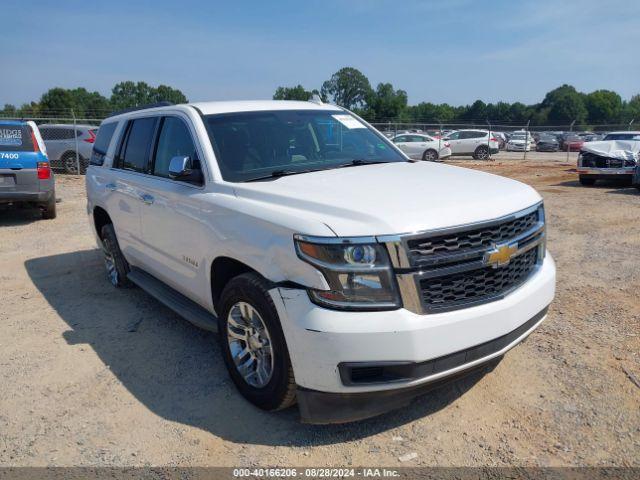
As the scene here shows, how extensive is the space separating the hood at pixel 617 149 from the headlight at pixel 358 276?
1287 centimetres

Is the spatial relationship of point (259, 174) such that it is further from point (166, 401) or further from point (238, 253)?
point (166, 401)

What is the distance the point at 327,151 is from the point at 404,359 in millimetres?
2050

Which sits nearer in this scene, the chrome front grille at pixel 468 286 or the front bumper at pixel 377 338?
the front bumper at pixel 377 338

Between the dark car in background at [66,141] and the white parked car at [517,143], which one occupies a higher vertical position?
the dark car in background at [66,141]

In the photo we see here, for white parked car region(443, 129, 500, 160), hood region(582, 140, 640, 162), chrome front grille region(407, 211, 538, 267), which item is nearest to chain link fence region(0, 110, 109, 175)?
hood region(582, 140, 640, 162)

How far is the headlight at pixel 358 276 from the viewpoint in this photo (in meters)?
2.65

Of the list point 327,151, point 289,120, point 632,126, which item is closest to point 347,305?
point 327,151

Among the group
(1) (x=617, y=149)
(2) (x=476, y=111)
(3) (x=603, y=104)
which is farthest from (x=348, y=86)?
(1) (x=617, y=149)

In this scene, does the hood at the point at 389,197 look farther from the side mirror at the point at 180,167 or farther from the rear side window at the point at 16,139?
the rear side window at the point at 16,139

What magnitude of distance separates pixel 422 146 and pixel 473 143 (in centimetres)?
460

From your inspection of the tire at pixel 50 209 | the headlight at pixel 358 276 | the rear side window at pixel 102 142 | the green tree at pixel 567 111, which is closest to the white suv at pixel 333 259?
the headlight at pixel 358 276

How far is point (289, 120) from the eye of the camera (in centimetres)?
431

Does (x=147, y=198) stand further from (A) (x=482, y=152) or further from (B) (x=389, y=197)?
(A) (x=482, y=152)

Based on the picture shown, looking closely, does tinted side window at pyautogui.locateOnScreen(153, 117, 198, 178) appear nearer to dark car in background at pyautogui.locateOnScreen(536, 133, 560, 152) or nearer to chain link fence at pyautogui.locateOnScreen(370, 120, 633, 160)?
chain link fence at pyautogui.locateOnScreen(370, 120, 633, 160)
